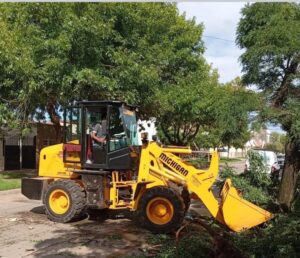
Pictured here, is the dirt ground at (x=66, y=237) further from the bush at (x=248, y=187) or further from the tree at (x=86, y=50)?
the tree at (x=86, y=50)

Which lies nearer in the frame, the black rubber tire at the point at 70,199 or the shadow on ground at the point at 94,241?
the shadow on ground at the point at 94,241

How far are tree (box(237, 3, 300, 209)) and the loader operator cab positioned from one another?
3.42 m

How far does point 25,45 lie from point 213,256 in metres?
15.7

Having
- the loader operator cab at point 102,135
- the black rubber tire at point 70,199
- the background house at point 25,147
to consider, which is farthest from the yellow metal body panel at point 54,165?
the background house at point 25,147

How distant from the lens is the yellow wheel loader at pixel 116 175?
1176 cm

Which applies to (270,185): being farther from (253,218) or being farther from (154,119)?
(154,119)

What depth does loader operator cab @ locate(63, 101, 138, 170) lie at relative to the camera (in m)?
12.7

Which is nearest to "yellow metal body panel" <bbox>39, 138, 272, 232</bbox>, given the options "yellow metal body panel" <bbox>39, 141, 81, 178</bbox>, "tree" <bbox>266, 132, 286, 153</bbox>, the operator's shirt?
"yellow metal body panel" <bbox>39, 141, 81, 178</bbox>

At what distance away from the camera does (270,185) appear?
17.8m

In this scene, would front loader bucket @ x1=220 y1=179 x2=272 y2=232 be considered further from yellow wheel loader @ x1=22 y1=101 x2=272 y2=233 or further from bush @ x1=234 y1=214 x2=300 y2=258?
bush @ x1=234 y1=214 x2=300 y2=258

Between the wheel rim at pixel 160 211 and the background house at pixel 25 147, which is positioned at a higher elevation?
the background house at pixel 25 147

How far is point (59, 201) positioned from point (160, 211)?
274 centimetres

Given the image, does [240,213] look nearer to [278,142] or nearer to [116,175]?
[116,175]

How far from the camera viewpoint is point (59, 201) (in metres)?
13.0
